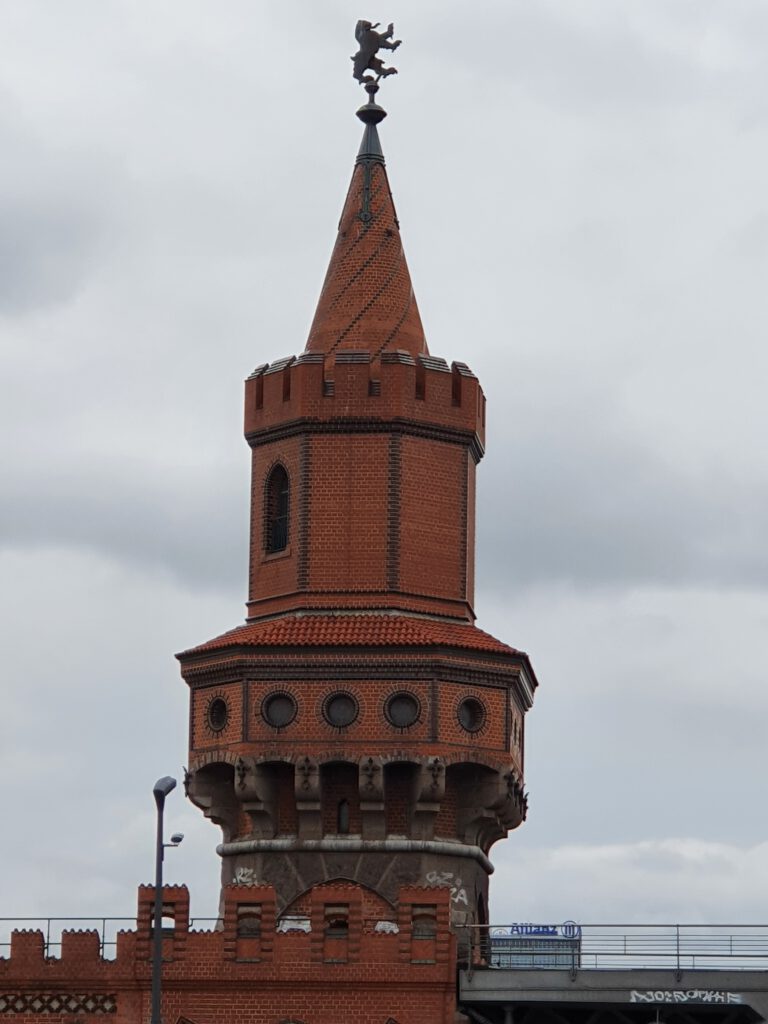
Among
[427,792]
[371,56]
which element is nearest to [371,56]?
[371,56]

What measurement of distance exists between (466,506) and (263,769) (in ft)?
24.1

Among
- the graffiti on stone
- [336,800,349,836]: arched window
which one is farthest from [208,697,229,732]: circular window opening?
the graffiti on stone

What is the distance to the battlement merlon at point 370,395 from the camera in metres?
60.6

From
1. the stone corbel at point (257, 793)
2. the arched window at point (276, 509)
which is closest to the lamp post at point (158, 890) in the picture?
the stone corbel at point (257, 793)

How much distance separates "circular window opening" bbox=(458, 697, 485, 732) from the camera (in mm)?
58656

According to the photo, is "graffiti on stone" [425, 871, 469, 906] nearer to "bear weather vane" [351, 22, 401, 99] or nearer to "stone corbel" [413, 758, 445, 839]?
"stone corbel" [413, 758, 445, 839]

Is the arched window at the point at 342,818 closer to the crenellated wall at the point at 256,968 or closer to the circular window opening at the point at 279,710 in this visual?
the circular window opening at the point at 279,710

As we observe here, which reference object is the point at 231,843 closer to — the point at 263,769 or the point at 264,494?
the point at 263,769

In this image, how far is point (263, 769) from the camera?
5834 centimetres

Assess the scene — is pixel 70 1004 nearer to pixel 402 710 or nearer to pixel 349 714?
pixel 349 714

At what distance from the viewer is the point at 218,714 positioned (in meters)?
59.5

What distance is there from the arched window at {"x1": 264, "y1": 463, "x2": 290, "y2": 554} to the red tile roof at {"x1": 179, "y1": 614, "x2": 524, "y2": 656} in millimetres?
1996

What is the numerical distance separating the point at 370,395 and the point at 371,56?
25.6 ft

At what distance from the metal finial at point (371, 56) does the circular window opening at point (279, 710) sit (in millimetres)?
13466
